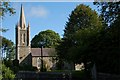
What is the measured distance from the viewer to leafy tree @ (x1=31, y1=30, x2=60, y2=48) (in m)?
95.0

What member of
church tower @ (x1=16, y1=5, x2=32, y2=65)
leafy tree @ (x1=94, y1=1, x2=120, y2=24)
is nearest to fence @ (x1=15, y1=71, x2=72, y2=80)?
leafy tree @ (x1=94, y1=1, x2=120, y2=24)

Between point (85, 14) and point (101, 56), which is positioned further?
point (85, 14)

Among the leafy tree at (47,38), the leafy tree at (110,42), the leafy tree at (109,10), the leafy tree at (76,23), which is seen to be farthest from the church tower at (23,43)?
the leafy tree at (109,10)

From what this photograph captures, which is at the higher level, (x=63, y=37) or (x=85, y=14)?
(x=85, y=14)

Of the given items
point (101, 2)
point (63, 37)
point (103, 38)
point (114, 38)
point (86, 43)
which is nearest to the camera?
point (101, 2)

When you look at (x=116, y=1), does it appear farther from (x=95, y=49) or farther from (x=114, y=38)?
(x=95, y=49)

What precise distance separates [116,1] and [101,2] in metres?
2.05

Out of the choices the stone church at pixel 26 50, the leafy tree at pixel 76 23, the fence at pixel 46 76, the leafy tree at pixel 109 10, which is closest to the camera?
the leafy tree at pixel 109 10

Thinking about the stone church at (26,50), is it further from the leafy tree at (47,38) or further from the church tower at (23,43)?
the leafy tree at (47,38)

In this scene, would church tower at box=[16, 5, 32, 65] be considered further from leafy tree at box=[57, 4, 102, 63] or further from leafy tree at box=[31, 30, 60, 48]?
leafy tree at box=[57, 4, 102, 63]

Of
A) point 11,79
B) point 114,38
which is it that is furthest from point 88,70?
point 11,79

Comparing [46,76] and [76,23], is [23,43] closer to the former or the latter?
[76,23]

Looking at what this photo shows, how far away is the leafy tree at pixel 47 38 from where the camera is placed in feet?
312

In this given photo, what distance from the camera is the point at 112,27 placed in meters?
21.3
